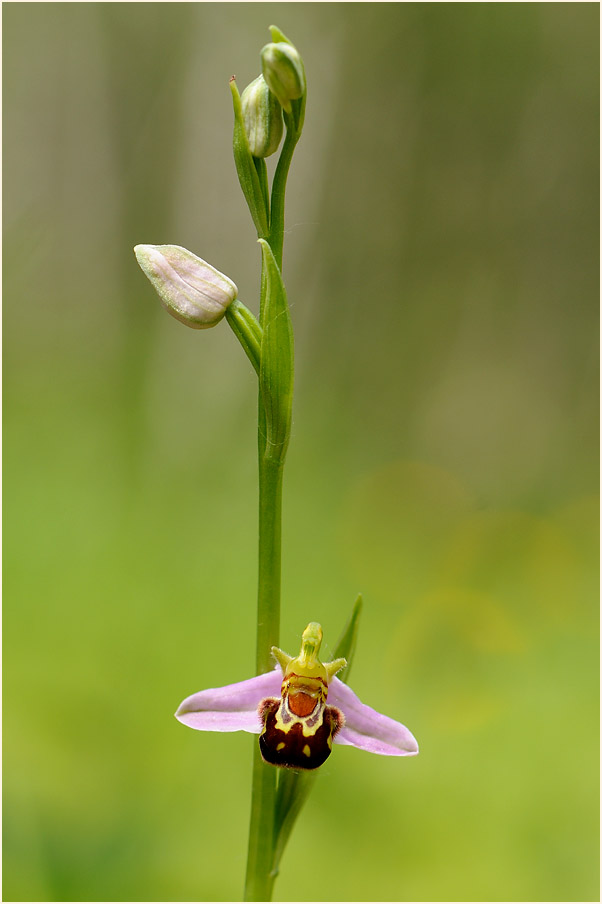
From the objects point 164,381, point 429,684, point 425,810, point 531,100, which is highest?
point 531,100

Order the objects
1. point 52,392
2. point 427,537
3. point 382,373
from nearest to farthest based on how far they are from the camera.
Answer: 1. point 427,537
2. point 52,392
3. point 382,373

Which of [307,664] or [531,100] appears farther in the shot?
[531,100]

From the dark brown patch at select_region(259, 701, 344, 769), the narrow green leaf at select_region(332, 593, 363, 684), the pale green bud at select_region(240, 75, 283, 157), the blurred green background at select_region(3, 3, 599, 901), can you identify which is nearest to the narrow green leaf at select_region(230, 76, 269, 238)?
the pale green bud at select_region(240, 75, 283, 157)

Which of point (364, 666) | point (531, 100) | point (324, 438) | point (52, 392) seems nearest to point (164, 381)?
point (52, 392)

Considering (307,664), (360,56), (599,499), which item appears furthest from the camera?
(360,56)

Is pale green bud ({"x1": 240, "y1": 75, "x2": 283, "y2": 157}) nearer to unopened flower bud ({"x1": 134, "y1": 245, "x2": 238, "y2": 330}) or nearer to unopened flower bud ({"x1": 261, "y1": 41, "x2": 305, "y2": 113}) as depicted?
unopened flower bud ({"x1": 261, "y1": 41, "x2": 305, "y2": 113})

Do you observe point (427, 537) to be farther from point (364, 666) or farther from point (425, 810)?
point (425, 810)

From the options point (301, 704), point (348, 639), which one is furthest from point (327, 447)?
point (301, 704)
